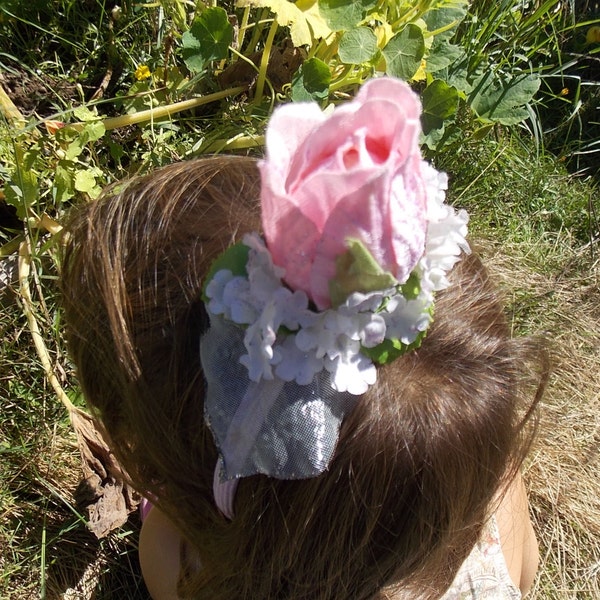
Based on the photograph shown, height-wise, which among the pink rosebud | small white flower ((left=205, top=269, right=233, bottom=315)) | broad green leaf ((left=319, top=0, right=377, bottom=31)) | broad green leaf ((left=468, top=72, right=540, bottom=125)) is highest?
the pink rosebud

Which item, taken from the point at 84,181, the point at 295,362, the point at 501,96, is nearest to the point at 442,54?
the point at 501,96

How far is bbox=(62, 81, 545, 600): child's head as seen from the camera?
2.58ft

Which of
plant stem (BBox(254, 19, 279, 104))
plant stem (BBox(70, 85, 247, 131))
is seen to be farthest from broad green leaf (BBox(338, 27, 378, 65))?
plant stem (BBox(70, 85, 247, 131))

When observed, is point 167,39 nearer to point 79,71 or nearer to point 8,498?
point 79,71

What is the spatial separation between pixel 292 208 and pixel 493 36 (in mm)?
1671

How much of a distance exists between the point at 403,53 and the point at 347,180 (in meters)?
1.05

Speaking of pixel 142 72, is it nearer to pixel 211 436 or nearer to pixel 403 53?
pixel 403 53

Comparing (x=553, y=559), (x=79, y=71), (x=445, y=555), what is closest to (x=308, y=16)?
(x=79, y=71)

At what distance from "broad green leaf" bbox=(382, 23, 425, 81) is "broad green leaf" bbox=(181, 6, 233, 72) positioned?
35cm

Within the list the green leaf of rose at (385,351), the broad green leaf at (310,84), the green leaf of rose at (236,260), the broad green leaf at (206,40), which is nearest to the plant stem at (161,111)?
the broad green leaf at (206,40)

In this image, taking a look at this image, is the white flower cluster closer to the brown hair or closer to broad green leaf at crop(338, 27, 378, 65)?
the brown hair

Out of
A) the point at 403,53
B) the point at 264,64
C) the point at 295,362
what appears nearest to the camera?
the point at 295,362

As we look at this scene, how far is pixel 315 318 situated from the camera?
610mm

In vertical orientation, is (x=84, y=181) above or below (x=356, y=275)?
below
